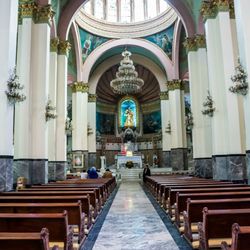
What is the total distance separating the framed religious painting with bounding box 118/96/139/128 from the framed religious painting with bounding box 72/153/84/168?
8.70 meters

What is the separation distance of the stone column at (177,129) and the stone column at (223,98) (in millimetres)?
9767

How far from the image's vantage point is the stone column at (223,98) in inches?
337

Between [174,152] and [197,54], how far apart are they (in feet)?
26.8

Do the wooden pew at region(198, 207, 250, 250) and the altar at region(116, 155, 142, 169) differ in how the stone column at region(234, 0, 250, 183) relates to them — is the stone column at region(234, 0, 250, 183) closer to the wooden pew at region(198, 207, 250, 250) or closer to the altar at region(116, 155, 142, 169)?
the wooden pew at region(198, 207, 250, 250)

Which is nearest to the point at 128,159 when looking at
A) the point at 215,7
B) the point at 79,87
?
the point at 79,87

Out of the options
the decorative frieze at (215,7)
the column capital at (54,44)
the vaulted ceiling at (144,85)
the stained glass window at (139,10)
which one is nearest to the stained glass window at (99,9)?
the stained glass window at (139,10)

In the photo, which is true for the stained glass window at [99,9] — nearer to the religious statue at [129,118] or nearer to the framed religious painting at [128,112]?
the framed religious painting at [128,112]

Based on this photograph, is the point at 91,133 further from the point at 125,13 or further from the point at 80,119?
the point at 125,13

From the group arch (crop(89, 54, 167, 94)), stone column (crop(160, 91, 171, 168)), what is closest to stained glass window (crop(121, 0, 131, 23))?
arch (crop(89, 54, 167, 94))

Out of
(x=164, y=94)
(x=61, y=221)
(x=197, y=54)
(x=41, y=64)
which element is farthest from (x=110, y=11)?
(x=61, y=221)

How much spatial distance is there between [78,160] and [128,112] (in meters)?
10.1

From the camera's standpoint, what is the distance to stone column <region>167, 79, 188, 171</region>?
1934cm

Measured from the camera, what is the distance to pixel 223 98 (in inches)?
373

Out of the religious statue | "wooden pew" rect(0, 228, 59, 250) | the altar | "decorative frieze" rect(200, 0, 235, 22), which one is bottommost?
"wooden pew" rect(0, 228, 59, 250)
